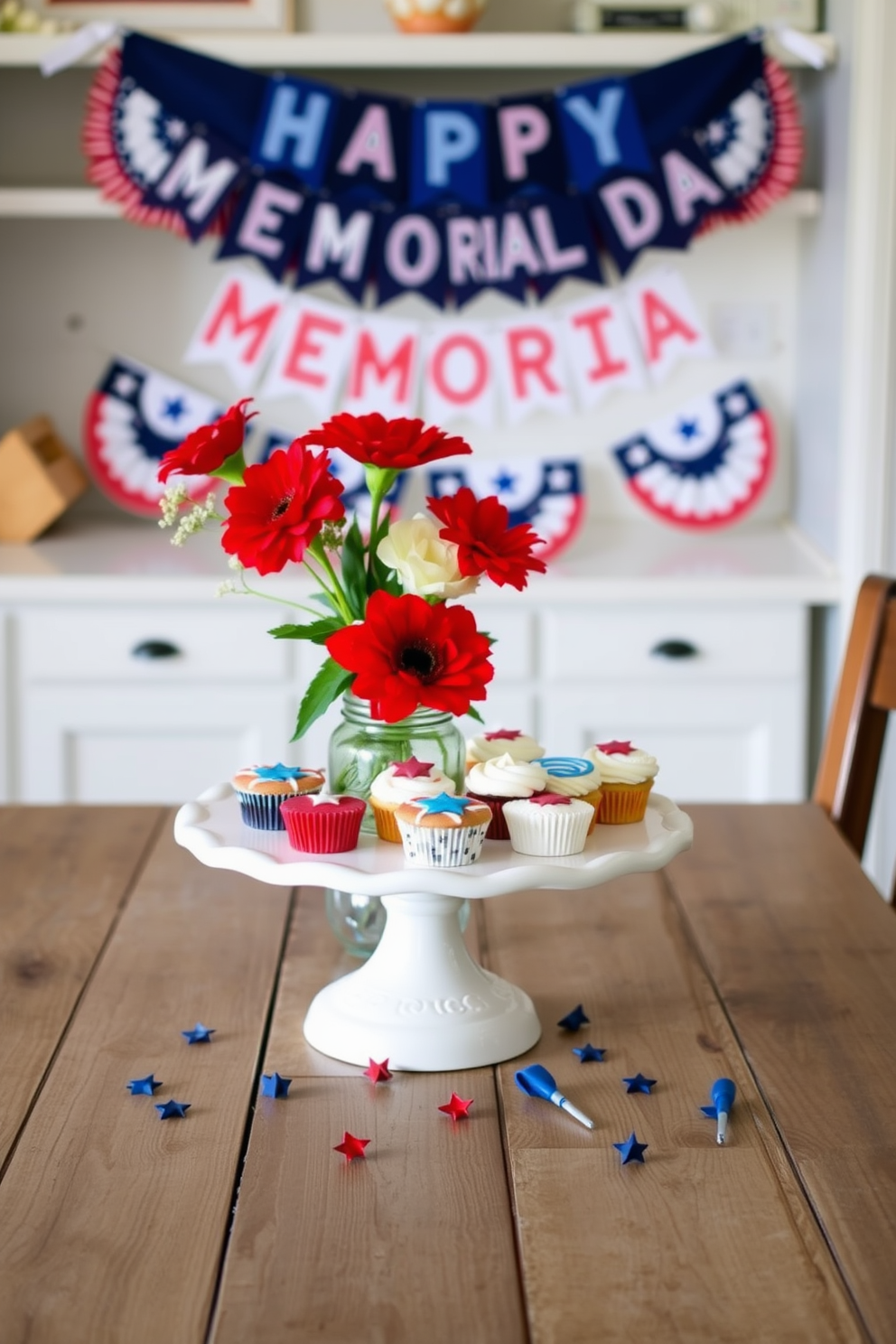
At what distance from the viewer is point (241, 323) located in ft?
9.22

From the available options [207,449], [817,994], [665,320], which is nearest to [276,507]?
[207,449]

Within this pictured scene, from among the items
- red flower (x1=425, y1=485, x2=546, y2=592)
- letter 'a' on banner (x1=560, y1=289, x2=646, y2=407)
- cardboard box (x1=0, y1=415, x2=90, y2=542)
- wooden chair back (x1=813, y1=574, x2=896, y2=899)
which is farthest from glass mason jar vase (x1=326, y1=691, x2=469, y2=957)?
letter 'a' on banner (x1=560, y1=289, x2=646, y2=407)

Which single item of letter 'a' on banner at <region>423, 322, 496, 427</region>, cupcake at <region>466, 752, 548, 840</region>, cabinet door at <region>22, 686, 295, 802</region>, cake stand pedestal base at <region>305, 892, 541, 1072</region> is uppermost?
letter 'a' on banner at <region>423, 322, 496, 427</region>

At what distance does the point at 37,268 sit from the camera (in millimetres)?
2898

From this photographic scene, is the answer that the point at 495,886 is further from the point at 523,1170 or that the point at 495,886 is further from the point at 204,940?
the point at 204,940

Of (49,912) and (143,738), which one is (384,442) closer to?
(49,912)

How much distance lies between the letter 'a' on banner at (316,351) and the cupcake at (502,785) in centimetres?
183

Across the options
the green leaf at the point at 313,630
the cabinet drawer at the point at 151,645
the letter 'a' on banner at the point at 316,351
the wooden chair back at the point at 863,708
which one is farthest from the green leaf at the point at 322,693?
the letter 'a' on banner at the point at 316,351

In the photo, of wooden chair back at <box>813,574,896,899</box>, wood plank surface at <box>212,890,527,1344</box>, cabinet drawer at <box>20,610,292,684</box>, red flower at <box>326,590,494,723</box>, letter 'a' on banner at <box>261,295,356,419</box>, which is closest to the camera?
wood plank surface at <box>212,890,527,1344</box>

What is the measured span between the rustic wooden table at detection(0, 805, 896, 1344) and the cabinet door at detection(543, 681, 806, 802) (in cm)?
113

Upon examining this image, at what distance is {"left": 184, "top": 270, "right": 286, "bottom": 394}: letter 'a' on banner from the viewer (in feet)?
9.21

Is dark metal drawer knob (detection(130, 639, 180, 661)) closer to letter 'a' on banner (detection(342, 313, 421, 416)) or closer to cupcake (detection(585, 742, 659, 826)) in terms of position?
letter 'a' on banner (detection(342, 313, 421, 416))

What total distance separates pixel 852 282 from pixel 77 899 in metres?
1.68

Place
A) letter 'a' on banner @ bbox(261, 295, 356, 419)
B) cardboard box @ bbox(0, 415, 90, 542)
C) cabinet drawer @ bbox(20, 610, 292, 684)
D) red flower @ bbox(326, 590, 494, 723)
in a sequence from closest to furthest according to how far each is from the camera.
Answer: red flower @ bbox(326, 590, 494, 723), cabinet drawer @ bbox(20, 610, 292, 684), cardboard box @ bbox(0, 415, 90, 542), letter 'a' on banner @ bbox(261, 295, 356, 419)
